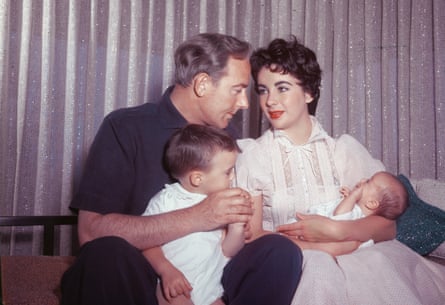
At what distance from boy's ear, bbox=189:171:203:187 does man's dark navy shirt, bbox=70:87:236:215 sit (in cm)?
16

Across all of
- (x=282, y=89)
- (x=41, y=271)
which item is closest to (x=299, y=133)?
(x=282, y=89)

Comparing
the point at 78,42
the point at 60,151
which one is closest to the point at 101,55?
the point at 78,42

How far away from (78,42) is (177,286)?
1469 millimetres

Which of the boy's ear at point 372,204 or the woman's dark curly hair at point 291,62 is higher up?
the woman's dark curly hair at point 291,62

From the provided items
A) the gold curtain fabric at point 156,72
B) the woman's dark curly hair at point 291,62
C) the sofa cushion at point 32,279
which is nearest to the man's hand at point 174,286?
the sofa cushion at point 32,279

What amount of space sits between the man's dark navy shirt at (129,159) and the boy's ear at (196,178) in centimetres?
16

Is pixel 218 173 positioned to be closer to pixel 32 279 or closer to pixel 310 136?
pixel 310 136

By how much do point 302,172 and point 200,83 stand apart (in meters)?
0.39

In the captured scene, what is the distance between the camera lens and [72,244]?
218cm

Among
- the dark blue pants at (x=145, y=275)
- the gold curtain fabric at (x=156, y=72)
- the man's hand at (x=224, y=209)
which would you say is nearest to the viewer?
the dark blue pants at (x=145, y=275)

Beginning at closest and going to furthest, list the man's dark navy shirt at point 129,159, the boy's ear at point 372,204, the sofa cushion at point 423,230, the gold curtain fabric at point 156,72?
the man's dark navy shirt at point 129,159
the boy's ear at point 372,204
the sofa cushion at point 423,230
the gold curtain fabric at point 156,72

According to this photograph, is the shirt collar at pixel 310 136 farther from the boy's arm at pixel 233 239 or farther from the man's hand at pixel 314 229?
the boy's arm at pixel 233 239

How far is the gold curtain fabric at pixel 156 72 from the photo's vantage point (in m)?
2.06

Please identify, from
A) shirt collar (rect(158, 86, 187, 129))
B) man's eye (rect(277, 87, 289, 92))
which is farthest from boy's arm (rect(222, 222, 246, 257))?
man's eye (rect(277, 87, 289, 92))
